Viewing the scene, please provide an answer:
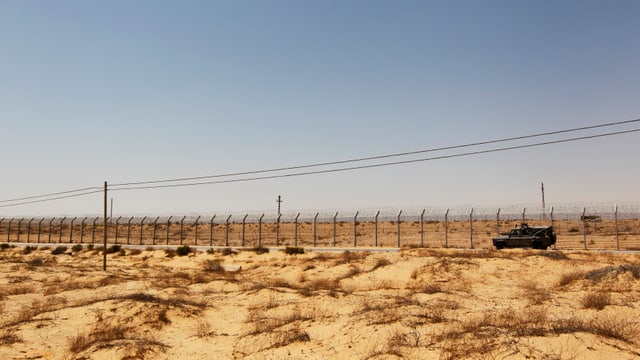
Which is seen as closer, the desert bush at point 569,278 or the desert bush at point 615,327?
the desert bush at point 615,327

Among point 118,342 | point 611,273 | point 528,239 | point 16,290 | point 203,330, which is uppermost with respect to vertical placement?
point 528,239

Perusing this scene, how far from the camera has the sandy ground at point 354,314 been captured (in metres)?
10.2

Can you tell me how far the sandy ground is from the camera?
33.6 feet

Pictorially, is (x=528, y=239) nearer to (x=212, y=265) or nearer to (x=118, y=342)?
(x=212, y=265)

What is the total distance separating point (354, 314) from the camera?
13.4 metres

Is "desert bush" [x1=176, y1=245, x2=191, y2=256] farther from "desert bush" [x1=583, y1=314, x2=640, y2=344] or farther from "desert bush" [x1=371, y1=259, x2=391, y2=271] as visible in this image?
"desert bush" [x1=583, y1=314, x2=640, y2=344]

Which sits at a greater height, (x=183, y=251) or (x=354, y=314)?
(x=354, y=314)

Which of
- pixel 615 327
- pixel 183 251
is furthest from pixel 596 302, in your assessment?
pixel 183 251

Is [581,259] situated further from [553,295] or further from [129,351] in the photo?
[129,351]

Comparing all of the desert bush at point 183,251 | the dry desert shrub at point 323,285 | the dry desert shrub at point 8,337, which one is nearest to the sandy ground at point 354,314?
the dry desert shrub at point 8,337

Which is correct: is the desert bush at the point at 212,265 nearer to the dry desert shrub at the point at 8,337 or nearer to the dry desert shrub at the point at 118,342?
the dry desert shrub at the point at 118,342

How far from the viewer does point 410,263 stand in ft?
80.6

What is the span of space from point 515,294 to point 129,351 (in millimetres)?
14023

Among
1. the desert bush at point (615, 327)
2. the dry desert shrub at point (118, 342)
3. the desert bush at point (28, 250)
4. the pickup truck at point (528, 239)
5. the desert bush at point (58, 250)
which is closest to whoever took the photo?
the desert bush at point (615, 327)
